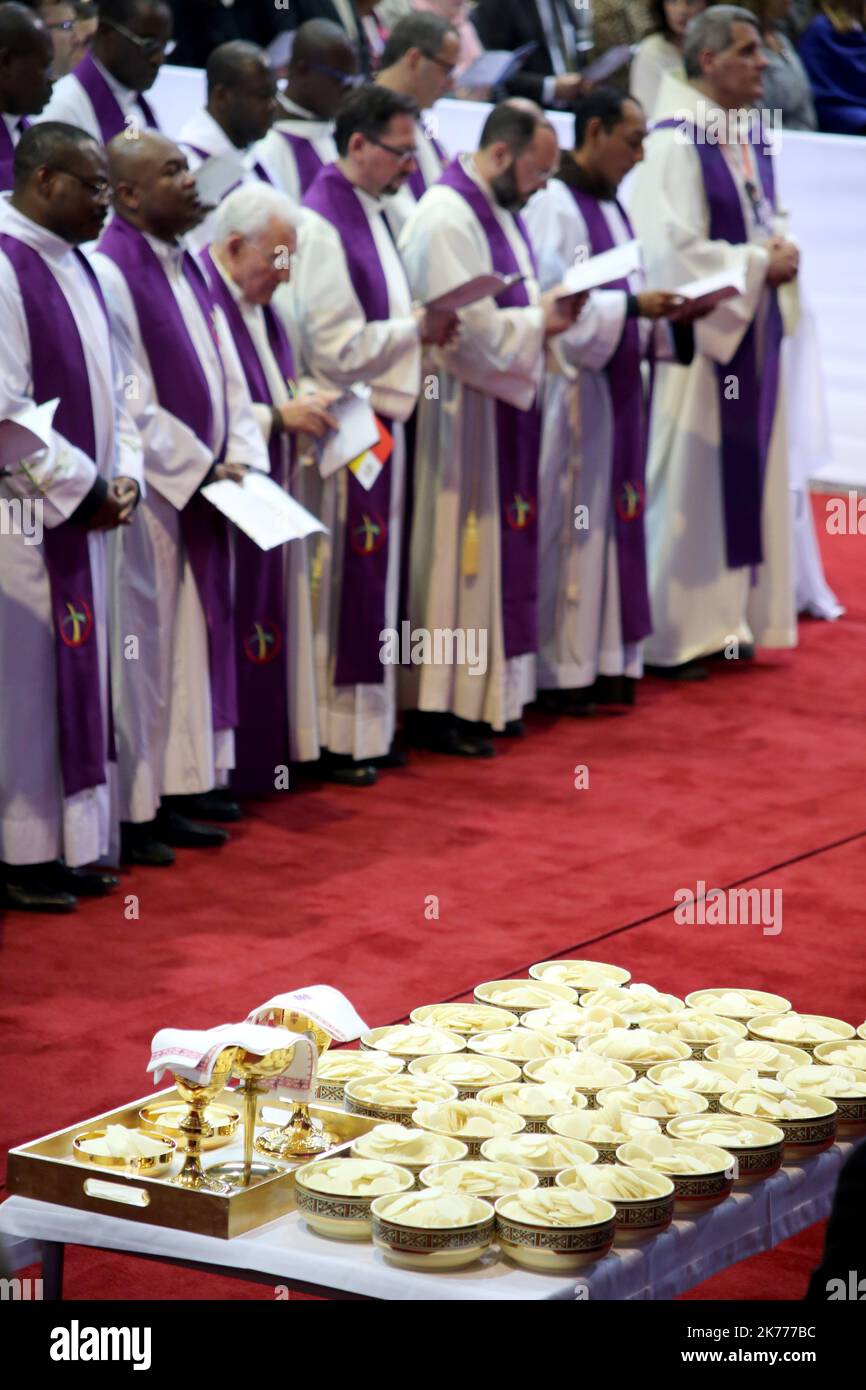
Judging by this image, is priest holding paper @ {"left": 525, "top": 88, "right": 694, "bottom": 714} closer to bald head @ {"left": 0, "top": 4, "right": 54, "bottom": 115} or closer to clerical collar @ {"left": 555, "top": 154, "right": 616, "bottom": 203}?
clerical collar @ {"left": 555, "top": 154, "right": 616, "bottom": 203}

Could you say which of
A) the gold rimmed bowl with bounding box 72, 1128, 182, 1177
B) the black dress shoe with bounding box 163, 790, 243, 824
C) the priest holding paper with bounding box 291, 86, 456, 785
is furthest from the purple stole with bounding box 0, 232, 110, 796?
the gold rimmed bowl with bounding box 72, 1128, 182, 1177

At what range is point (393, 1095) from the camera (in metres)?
3.83

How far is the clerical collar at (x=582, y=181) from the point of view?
29.7 feet

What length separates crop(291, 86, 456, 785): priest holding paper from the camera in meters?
7.79

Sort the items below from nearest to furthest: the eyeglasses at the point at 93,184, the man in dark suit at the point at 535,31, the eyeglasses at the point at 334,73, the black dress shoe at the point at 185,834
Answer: the eyeglasses at the point at 93,184
the black dress shoe at the point at 185,834
the eyeglasses at the point at 334,73
the man in dark suit at the point at 535,31

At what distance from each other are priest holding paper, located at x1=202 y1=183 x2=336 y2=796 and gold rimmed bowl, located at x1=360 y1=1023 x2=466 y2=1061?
350 cm

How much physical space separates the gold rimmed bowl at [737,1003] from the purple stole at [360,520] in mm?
3645

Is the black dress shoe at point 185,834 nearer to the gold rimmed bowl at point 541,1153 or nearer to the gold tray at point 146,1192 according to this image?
the gold tray at point 146,1192

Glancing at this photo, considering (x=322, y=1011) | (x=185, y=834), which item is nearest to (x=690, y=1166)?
(x=322, y=1011)

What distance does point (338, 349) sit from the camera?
7754 mm

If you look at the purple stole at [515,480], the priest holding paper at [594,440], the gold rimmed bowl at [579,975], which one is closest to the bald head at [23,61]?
the purple stole at [515,480]

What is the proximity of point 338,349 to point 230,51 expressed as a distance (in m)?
1.09
